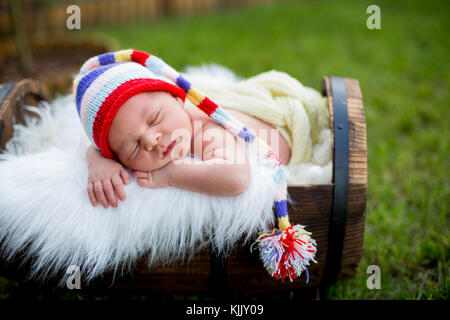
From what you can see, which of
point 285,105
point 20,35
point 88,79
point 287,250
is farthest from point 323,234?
point 20,35

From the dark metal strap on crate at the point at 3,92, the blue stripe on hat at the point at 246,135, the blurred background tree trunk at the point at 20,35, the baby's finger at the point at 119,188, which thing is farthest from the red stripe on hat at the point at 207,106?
the blurred background tree trunk at the point at 20,35

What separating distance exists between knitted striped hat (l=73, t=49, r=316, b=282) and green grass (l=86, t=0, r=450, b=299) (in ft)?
1.44

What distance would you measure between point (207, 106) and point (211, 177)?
25cm

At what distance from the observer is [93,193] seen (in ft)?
3.55

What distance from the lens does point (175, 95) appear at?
44.6 inches

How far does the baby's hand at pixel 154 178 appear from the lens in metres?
1.08

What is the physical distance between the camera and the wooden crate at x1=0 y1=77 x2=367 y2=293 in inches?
42.3

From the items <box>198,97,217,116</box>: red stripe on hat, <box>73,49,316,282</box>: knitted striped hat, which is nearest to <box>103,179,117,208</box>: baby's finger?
<box>73,49,316,282</box>: knitted striped hat

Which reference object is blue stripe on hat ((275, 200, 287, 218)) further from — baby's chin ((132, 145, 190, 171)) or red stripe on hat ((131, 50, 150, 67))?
red stripe on hat ((131, 50, 150, 67))

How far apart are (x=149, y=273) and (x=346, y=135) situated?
2.45ft

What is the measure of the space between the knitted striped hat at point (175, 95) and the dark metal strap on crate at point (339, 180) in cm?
10

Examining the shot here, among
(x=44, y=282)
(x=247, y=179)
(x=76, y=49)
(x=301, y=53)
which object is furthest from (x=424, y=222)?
(x=76, y=49)

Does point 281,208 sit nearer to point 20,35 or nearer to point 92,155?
point 92,155

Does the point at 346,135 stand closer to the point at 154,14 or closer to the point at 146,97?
the point at 146,97
